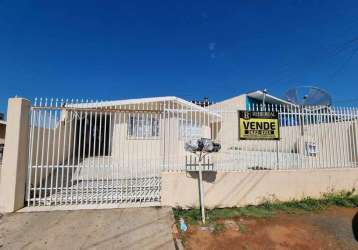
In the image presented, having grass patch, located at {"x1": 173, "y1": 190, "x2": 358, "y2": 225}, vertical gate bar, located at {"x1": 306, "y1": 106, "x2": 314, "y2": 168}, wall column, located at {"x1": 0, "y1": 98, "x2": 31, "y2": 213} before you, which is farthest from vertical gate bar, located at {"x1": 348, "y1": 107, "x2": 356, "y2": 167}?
wall column, located at {"x1": 0, "y1": 98, "x2": 31, "y2": 213}

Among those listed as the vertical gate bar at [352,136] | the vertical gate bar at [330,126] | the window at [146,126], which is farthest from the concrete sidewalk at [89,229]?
the vertical gate bar at [352,136]

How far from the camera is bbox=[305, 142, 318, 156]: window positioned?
20.5 feet

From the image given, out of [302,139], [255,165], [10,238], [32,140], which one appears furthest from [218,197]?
[32,140]

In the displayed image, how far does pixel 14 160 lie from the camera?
4.67m

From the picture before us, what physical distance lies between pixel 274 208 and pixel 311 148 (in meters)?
2.22

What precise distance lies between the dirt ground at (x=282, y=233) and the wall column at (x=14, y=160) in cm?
373

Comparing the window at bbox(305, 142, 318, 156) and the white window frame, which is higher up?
the white window frame

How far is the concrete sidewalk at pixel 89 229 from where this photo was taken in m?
3.61

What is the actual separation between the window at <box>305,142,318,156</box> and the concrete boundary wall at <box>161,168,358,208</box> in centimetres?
50

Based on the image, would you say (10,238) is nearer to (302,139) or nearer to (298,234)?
(298,234)

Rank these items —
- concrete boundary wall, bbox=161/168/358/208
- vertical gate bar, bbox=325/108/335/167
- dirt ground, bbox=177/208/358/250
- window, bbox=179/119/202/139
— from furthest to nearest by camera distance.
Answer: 1. vertical gate bar, bbox=325/108/335/167
2. window, bbox=179/119/202/139
3. concrete boundary wall, bbox=161/168/358/208
4. dirt ground, bbox=177/208/358/250

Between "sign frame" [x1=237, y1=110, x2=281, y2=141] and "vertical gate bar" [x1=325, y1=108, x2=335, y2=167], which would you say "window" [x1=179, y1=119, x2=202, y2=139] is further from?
"vertical gate bar" [x1=325, y1=108, x2=335, y2=167]

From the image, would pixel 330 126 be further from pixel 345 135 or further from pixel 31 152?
pixel 31 152

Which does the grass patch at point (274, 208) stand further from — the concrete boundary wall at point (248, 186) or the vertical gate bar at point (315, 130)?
the vertical gate bar at point (315, 130)
